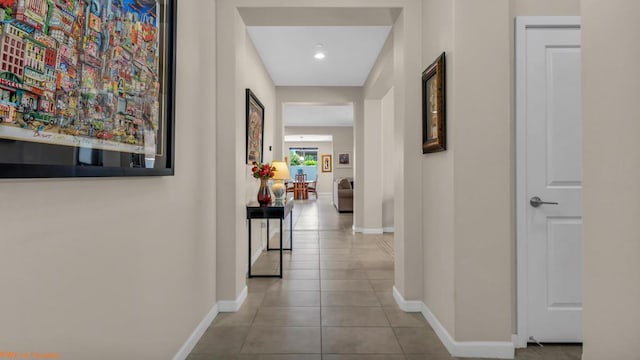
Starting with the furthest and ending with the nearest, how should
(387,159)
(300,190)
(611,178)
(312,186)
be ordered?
(312,186)
(300,190)
(387,159)
(611,178)

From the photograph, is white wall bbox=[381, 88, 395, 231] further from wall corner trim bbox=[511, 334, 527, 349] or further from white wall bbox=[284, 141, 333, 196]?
white wall bbox=[284, 141, 333, 196]

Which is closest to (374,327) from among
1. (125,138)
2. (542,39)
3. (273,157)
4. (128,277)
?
(128,277)

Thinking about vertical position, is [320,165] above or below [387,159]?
above

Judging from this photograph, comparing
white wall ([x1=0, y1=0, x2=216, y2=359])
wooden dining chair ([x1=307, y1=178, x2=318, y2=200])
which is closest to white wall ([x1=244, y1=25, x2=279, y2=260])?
white wall ([x1=0, y1=0, x2=216, y2=359])

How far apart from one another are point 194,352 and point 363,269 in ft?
6.98

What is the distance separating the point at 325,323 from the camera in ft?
7.67

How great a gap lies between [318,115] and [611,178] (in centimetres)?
887

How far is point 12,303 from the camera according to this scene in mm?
830

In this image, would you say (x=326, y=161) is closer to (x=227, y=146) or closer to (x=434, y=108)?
(x=227, y=146)

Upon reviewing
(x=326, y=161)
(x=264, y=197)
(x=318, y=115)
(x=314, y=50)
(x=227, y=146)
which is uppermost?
(x=318, y=115)

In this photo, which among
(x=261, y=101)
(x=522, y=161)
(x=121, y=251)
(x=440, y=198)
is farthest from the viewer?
(x=261, y=101)

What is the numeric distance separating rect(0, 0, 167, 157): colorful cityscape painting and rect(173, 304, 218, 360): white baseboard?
118 cm

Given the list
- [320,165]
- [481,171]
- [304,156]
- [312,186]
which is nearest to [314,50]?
[481,171]

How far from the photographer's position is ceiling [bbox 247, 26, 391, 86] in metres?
3.64
